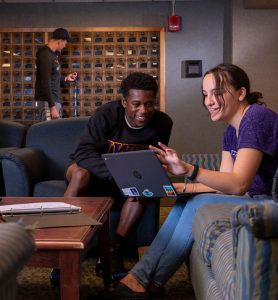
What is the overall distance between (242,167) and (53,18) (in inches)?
204

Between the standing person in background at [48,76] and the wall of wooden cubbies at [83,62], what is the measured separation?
95cm

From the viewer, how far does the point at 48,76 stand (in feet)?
16.9

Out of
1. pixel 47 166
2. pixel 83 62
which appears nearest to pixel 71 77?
pixel 83 62

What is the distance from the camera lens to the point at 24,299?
2.07 metres

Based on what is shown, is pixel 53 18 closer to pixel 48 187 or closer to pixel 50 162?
pixel 50 162

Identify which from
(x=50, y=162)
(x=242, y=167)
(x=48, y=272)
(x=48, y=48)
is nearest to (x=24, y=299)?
(x=48, y=272)

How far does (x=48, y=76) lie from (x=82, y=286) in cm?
333

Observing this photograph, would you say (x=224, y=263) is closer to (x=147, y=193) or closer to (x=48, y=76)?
(x=147, y=193)

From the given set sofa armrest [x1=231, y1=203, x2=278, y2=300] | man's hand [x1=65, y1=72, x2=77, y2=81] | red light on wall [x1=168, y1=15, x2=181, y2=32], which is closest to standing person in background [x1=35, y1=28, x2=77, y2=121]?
man's hand [x1=65, y1=72, x2=77, y2=81]

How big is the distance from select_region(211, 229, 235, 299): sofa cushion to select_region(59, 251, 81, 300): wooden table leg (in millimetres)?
375

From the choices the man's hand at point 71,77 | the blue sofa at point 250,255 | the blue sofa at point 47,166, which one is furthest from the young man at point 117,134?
the man's hand at point 71,77

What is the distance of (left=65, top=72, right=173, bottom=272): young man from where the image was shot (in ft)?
7.97

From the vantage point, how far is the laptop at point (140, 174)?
5.90ft

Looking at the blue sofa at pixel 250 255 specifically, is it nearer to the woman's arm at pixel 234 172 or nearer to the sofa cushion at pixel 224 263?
the sofa cushion at pixel 224 263
